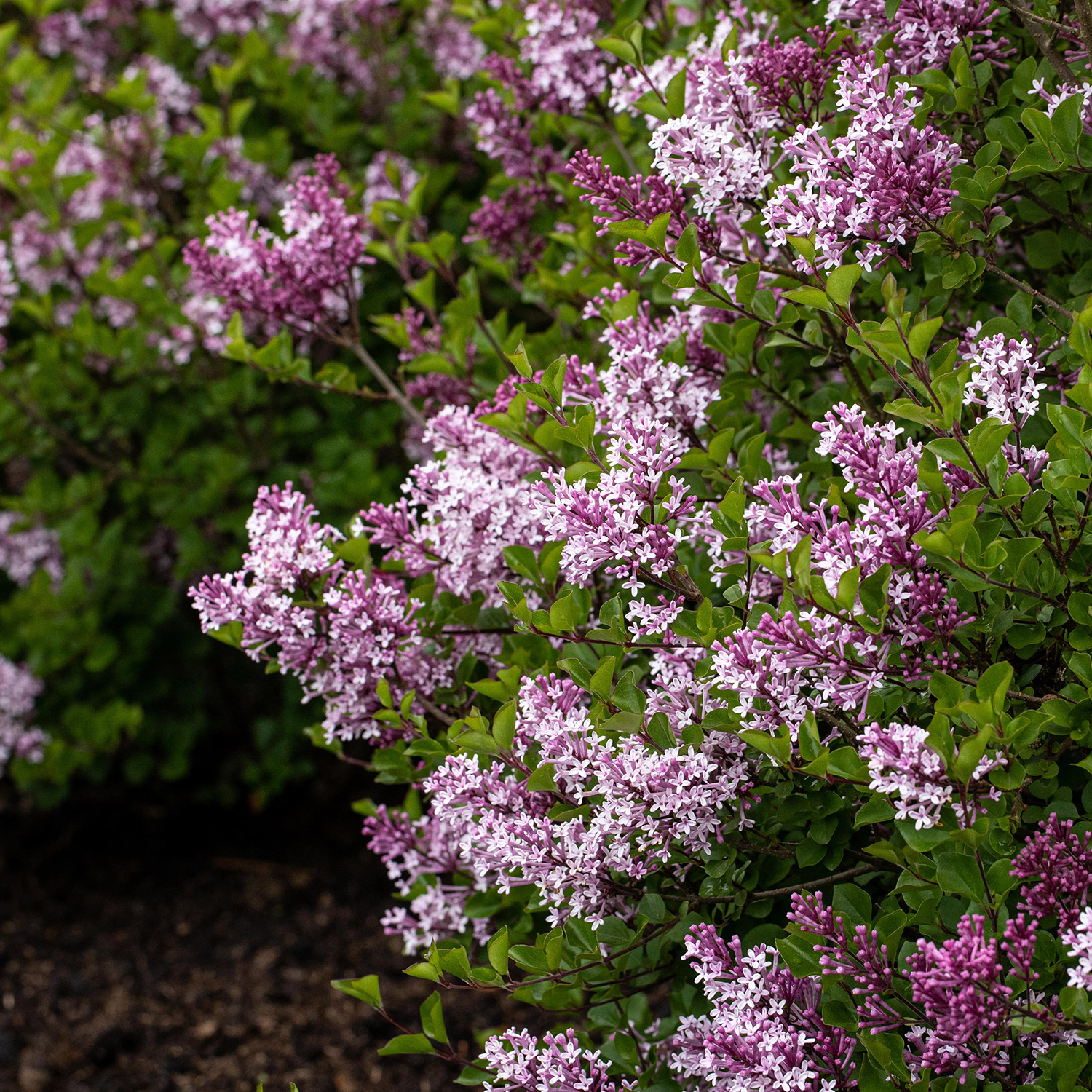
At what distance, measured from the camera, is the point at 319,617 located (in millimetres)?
2346

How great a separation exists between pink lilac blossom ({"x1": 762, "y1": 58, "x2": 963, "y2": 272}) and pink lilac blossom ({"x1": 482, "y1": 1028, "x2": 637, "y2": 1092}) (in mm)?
1451

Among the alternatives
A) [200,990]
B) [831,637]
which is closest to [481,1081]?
[831,637]

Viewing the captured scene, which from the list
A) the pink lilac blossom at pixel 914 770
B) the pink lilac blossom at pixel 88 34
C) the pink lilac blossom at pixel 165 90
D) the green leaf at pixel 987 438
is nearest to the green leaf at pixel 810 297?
the green leaf at pixel 987 438

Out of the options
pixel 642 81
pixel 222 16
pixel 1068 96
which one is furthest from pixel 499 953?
pixel 222 16

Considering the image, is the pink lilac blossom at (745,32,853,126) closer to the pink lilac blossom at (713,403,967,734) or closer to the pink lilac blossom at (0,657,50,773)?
the pink lilac blossom at (713,403,967,734)

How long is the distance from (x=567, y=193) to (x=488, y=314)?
1.47m

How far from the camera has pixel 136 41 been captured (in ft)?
18.7

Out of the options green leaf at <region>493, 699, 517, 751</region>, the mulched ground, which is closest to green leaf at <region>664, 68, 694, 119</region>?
green leaf at <region>493, 699, 517, 751</region>

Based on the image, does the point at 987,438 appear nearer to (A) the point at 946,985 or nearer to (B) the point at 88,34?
(A) the point at 946,985

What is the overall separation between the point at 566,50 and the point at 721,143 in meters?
1.06

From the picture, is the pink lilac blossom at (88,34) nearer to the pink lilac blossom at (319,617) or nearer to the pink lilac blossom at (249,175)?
the pink lilac blossom at (249,175)

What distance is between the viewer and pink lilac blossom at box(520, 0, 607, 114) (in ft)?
9.43

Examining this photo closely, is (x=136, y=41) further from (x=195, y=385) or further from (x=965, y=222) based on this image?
(x=965, y=222)

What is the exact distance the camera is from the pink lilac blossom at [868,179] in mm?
1908
